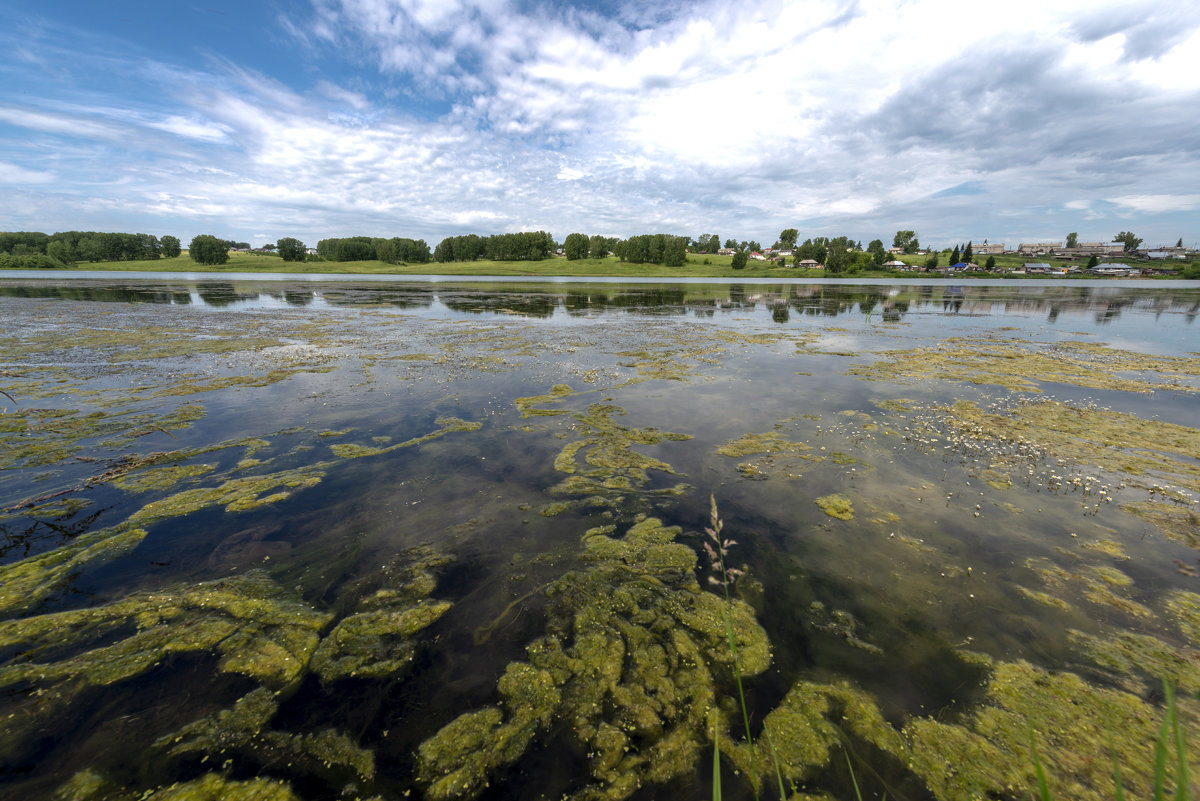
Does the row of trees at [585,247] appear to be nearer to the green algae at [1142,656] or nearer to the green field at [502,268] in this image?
the green field at [502,268]

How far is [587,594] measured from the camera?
9094 millimetres

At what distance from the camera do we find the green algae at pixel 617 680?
6.33 m

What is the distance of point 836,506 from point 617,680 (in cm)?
739

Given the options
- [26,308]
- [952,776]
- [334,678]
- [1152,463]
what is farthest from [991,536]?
[26,308]

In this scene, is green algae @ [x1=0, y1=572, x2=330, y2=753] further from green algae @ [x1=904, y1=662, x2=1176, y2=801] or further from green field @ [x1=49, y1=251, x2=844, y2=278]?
green field @ [x1=49, y1=251, x2=844, y2=278]

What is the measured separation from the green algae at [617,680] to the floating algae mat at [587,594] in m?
0.04

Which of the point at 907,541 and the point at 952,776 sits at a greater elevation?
the point at 907,541

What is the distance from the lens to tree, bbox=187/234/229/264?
163 metres

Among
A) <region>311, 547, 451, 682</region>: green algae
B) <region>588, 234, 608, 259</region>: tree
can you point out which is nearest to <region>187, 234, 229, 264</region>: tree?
<region>588, 234, 608, 259</region>: tree

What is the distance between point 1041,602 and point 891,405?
11484 mm

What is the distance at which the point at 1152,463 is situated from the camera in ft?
45.1

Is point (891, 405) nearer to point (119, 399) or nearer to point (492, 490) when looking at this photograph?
point (492, 490)

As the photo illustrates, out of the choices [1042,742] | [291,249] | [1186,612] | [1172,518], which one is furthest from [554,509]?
[291,249]

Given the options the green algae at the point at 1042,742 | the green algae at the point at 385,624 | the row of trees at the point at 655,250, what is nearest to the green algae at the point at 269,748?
the green algae at the point at 385,624
